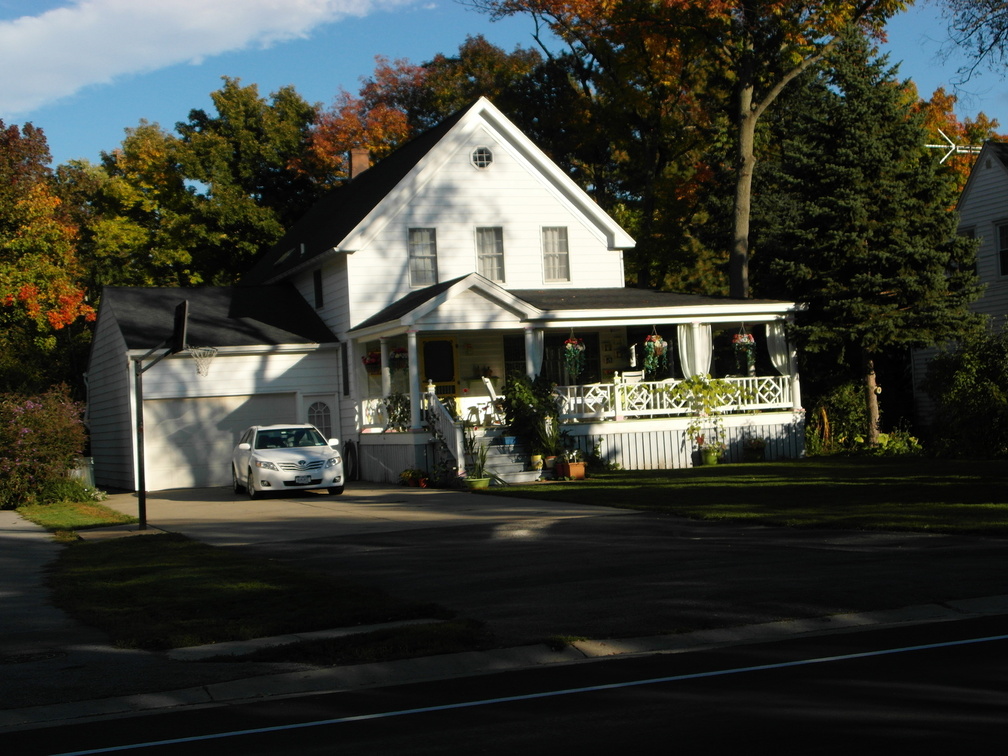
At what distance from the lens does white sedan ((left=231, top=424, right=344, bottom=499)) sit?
77.4 feet

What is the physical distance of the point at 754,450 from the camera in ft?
89.8

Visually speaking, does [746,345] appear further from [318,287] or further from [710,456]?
[318,287]

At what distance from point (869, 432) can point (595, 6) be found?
17531 millimetres

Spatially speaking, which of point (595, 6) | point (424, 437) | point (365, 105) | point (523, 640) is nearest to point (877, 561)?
point (523, 640)

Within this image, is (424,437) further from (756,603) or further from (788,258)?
(756,603)

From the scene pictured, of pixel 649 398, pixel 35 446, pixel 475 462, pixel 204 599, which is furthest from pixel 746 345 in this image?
pixel 204 599

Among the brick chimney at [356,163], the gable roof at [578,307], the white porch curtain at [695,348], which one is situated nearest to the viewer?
the gable roof at [578,307]

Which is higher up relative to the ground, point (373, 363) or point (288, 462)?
point (373, 363)

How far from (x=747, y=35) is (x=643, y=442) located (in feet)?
41.0

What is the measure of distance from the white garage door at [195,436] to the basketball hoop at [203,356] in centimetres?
78

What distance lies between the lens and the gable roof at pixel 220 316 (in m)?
28.8

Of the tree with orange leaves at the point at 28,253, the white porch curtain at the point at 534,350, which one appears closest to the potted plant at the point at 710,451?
the white porch curtain at the point at 534,350

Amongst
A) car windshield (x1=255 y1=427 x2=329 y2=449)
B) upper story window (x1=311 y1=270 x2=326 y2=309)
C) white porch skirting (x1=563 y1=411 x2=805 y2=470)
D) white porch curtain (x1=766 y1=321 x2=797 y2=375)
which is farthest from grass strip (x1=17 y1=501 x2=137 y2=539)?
white porch curtain (x1=766 y1=321 x2=797 y2=375)

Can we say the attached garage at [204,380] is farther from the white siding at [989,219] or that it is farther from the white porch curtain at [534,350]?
the white siding at [989,219]
